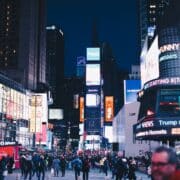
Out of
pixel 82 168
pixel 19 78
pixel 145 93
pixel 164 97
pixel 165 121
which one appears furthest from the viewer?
pixel 19 78

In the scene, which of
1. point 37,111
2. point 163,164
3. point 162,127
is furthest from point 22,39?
point 163,164

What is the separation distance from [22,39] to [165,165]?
140 meters

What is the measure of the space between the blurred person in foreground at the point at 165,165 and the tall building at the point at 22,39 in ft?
422

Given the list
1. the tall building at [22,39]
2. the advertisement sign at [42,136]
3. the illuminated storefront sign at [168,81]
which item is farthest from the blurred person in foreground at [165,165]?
the tall building at [22,39]

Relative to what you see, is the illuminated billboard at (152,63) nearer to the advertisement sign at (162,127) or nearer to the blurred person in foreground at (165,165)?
the advertisement sign at (162,127)

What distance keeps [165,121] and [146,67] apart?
44.4 m

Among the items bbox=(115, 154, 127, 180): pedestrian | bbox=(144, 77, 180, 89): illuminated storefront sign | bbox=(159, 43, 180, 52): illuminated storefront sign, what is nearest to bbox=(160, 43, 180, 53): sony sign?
bbox=(159, 43, 180, 52): illuminated storefront sign

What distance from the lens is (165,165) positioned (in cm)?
405

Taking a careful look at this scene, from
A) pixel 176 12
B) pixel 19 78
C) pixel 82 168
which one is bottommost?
pixel 82 168

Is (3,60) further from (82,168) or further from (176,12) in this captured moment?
(82,168)

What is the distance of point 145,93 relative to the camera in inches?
3511

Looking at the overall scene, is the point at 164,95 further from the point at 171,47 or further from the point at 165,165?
the point at 165,165

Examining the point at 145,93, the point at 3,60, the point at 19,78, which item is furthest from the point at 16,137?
the point at 3,60

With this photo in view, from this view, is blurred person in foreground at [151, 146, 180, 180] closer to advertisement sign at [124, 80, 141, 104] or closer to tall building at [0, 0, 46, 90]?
tall building at [0, 0, 46, 90]
